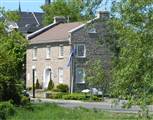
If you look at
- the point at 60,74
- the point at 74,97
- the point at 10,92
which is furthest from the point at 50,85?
the point at 10,92

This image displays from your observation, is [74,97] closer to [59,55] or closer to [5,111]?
[59,55]

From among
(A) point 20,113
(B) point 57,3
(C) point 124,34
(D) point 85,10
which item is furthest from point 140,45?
(B) point 57,3

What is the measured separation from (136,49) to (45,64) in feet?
185

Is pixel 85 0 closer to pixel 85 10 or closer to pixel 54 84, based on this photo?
pixel 85 10

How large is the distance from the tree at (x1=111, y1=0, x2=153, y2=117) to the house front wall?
50559mm

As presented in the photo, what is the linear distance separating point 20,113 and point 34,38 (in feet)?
149

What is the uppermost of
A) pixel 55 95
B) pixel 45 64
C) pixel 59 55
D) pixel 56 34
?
pixel 56 34

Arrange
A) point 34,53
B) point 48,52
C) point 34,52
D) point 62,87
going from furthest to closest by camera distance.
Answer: point 34,53 → point 34,52 → point 48,52 → point 62,87

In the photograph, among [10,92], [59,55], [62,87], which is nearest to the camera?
[10,92]

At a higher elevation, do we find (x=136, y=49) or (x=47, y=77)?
(x=136, y=49)

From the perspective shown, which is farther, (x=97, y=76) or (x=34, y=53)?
(x=34, y=53)

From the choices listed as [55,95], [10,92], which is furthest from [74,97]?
[10,92]

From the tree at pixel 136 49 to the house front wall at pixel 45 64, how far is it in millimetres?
50559

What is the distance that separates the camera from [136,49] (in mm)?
12523
